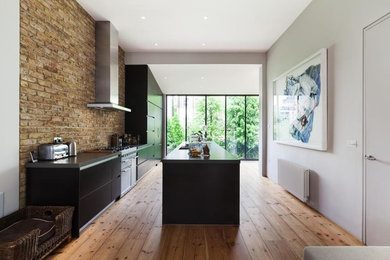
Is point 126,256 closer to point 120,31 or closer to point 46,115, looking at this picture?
point 46,115

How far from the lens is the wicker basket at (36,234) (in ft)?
6.07

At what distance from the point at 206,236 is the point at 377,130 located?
2126 millimetres

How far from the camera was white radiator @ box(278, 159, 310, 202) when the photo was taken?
393 centimetres

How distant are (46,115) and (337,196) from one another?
12.7 feet

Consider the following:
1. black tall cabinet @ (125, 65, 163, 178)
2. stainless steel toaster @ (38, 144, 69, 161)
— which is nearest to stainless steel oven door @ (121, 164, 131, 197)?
black tall cabinet @ (125, 65, 163, 178)

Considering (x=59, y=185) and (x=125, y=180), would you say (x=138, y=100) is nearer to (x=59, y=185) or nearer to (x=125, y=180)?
(x=125, y=180)

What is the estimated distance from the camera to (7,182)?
8.29 ft

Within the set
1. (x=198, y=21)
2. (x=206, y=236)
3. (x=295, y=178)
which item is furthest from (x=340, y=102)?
(x=198, y=21)

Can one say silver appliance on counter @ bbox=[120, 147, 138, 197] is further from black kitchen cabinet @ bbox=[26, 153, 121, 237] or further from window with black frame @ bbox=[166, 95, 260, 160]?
window with black frame @ bbox=[166, 95, 260, 160]

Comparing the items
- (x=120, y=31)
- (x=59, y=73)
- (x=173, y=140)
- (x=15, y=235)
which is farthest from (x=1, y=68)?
(x=173, y=140)

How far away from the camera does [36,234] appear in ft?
6.79

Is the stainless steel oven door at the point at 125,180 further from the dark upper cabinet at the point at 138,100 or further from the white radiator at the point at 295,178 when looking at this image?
the white radiator at the point at 295,178

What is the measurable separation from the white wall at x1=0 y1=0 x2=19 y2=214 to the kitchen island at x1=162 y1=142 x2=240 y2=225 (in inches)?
63.7

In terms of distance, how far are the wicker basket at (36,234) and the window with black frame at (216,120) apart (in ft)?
22.9
